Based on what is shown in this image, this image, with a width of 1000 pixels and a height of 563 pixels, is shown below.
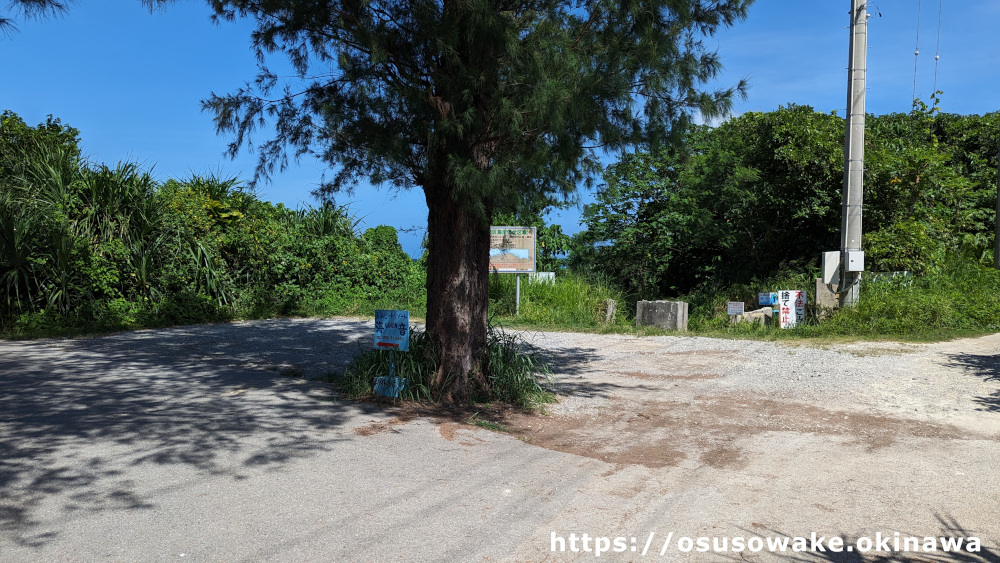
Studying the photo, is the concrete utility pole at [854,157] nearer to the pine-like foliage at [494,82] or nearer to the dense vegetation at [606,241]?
the dense vegetation at [606,241]

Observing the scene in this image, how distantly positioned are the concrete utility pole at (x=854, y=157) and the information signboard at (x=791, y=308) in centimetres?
71

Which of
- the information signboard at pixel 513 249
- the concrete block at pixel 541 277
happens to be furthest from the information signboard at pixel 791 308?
the concrete block at pixel 541 277

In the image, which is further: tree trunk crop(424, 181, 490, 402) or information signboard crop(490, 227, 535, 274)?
information signboard crop(490, 227, 535, 274)

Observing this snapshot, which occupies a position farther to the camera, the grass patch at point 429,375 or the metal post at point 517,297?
the metal post at point 517,297

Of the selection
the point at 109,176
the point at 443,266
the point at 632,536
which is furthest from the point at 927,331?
the point at 109,176

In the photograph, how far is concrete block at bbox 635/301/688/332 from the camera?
43.9ft

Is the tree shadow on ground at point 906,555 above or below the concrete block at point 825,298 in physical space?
below

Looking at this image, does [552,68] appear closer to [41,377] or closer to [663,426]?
[663,426]

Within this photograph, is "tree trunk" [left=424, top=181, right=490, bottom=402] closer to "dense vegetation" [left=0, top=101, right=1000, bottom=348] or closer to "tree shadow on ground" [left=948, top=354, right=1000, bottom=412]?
"dense vegetation" [left=0, top=101, right=1000, bottom=348]

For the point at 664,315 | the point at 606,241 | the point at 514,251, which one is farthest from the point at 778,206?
the point at 514,251

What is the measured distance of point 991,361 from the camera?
28.6ft

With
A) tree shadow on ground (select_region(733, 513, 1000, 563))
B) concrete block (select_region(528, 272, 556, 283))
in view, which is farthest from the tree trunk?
concrete block (select_region(528, 272, 556, 283))

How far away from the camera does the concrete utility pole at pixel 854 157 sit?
12570 mm

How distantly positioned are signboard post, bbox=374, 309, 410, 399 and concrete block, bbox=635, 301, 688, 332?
7642 millimetres
